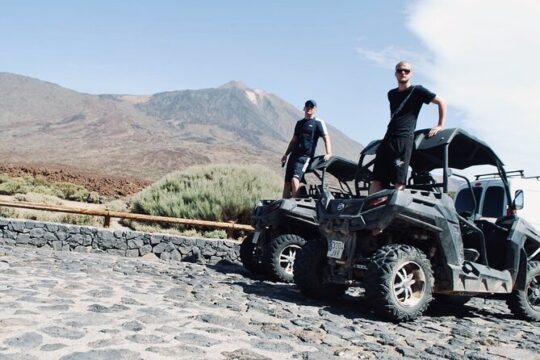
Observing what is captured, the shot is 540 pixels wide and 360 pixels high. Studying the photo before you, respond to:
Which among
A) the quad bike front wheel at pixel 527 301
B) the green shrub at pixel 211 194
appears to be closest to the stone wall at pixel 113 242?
the green shrub at pixel 211 194

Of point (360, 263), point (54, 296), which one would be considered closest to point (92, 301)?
point (54, 296)

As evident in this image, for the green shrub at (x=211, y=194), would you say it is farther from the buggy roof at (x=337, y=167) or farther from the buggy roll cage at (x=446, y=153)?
the buggy roll cage at (x=446, y=153)

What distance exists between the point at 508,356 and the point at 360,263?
1.75m

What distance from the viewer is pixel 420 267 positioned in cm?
567

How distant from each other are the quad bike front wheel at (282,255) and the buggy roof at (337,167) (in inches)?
47.5

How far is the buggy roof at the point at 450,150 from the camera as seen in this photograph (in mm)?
6281

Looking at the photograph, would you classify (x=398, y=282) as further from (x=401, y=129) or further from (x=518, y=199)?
(x=518, y=199)

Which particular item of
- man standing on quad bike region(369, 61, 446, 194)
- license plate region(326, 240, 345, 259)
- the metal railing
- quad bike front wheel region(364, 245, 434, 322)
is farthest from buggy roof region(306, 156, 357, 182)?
the metal railing

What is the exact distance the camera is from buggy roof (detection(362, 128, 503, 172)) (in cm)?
628

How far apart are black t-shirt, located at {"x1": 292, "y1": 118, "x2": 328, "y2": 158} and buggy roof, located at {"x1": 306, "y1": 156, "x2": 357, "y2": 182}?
0.20 metres

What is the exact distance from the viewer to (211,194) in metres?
13.7

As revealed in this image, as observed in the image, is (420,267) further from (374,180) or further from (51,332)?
(51,332)

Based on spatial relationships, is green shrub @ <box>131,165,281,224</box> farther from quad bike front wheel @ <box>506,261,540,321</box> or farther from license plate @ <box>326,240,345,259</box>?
quad bike front wheel @ <box>506,261,540,321</box>

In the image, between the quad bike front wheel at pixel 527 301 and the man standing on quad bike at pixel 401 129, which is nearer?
the man standing on quad bike at pixel 401 129
